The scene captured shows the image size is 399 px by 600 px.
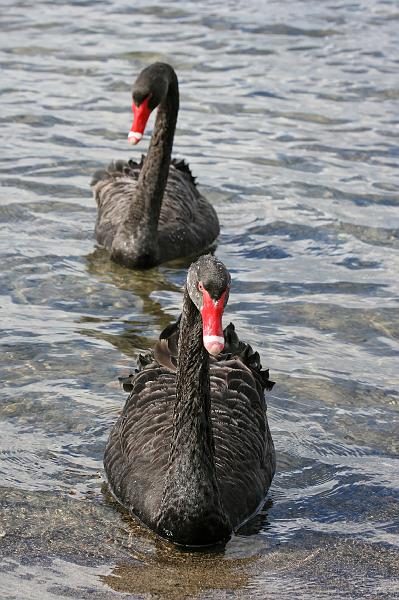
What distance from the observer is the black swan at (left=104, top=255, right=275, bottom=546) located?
575 centimetres

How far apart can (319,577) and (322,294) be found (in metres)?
3.59

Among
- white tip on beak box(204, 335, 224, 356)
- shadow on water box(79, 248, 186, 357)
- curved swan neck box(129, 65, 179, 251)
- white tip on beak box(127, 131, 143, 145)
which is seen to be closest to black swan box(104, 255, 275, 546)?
white tip on beak box(204, 335, 224, 356)

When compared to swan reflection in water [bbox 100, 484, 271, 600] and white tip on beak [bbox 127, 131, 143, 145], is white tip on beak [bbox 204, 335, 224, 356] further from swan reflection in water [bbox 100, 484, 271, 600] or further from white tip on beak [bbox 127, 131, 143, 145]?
white tip on beak [bbox 127, 131, 143, 145]

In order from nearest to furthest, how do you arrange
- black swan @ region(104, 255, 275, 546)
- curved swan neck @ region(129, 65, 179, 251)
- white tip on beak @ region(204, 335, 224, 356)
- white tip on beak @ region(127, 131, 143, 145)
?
white tip on beak @ region(204, 335, 224, 356) < black swan @ region(104, 255, 275, 546) < white tip on beak @ region(127, 131, 143, 145) < curved swan neck @ region(129, 65, 179, 251)

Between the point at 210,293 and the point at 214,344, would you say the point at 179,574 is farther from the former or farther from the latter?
the point at 210,293

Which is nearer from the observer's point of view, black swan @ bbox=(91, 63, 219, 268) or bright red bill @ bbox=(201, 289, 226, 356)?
bright red bill @ bbox=(201, 289, 226, 356)

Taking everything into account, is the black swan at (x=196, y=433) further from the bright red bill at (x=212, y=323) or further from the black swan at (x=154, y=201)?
the black swan at (x=154, y=201)

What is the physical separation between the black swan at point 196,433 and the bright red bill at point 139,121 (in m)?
2.95

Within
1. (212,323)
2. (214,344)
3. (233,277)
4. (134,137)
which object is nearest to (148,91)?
(134,137)

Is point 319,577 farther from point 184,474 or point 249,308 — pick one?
point 249,308

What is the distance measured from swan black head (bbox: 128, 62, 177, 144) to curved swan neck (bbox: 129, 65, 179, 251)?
10 cm

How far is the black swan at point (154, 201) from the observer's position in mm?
9758

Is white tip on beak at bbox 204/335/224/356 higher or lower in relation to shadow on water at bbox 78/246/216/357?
higher

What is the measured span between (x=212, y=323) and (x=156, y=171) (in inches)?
197
